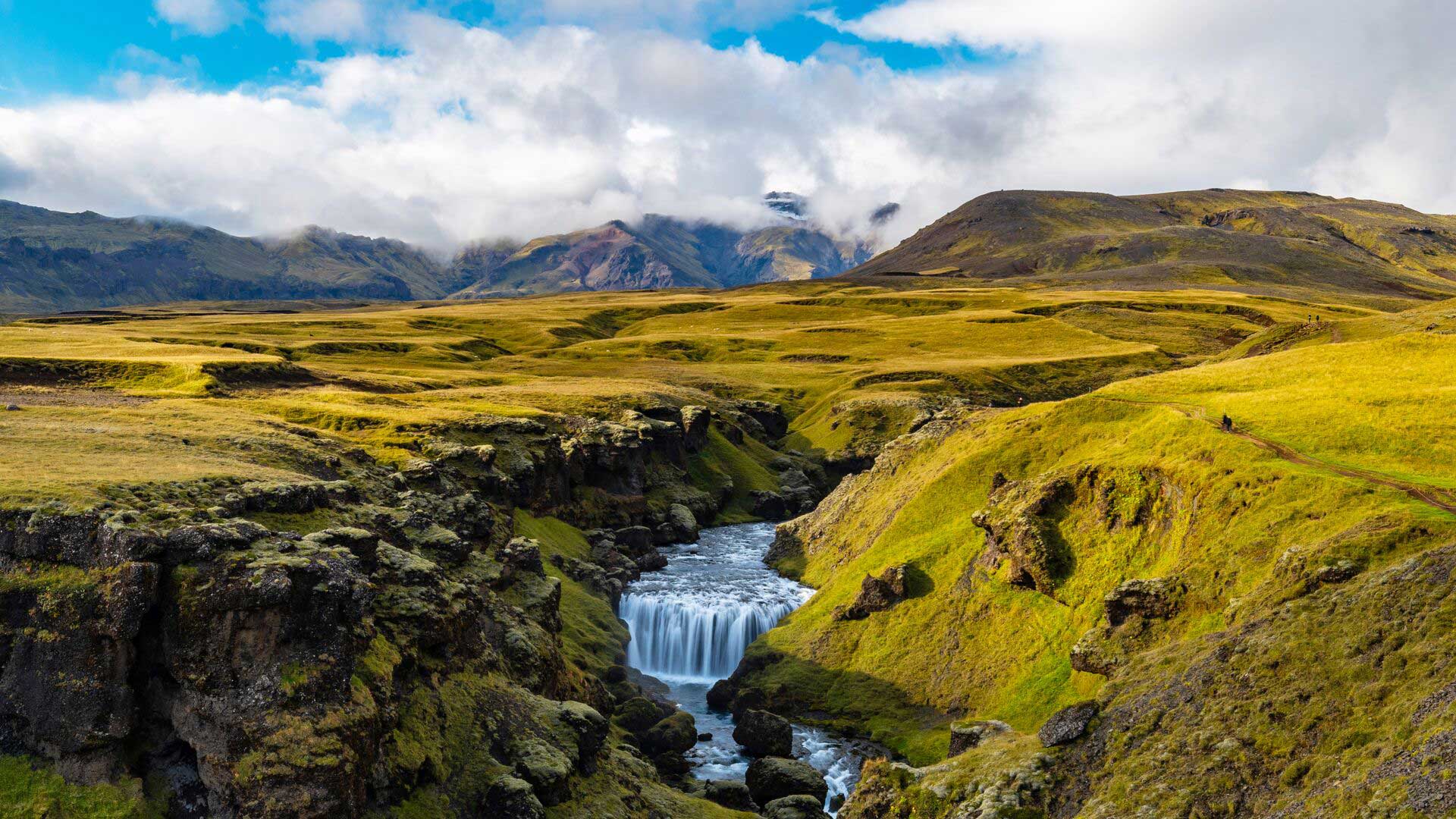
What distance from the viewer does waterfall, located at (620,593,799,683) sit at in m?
65.3

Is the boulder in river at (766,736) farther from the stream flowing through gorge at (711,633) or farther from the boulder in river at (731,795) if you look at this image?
the boulder in river at (731,795)

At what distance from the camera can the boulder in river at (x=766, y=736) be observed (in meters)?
47.6

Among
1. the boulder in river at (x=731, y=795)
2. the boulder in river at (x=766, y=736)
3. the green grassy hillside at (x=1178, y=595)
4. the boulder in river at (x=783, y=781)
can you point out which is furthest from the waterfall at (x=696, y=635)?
the boulder in river at (x=731, y=795)

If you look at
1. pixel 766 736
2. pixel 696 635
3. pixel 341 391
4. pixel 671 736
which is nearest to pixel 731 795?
pixel 766 736

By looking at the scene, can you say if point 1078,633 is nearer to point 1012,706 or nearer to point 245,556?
point 1012,706

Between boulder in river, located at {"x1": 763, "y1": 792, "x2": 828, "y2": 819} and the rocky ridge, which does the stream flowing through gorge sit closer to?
boulder in river, located at {"x1": 763, "y1": 792, "x2": 828, "y2": 819}

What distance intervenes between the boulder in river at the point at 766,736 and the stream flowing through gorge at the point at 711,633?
793 millimetres

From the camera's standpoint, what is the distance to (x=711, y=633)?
66.9 m

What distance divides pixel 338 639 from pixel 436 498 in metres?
31.9

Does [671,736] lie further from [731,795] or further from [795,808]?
[795,808]

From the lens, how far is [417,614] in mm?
36594

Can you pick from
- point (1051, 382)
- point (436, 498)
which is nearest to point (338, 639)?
point (436, 498)

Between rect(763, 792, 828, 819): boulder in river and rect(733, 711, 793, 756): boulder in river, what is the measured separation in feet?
19.4

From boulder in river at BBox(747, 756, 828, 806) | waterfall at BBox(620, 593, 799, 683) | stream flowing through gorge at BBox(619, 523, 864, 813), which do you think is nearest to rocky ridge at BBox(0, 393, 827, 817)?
stream flowing through gorge at BBox(619, 523, 864, 813)
